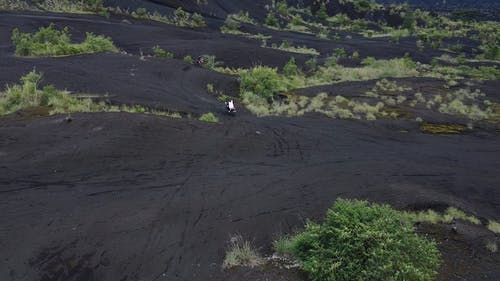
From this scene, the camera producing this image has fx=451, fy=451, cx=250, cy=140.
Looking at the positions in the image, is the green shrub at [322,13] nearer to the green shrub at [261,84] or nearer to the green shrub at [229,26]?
the green shrub at [229,26]

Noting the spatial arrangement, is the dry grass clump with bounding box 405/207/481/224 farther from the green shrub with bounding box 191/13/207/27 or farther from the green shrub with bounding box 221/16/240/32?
the green shrub with bounding box 221/16/240/32

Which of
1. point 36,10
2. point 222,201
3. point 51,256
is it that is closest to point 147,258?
point 51,256

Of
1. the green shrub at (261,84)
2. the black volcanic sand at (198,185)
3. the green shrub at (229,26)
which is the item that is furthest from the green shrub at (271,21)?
the black volcanic sand at (198,185)

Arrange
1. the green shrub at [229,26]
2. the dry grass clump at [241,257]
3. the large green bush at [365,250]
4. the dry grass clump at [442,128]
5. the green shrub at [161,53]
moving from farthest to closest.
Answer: the green shrub at [229,26] < the green shrub at [161,53] < the dry grass clump at [442,128] < the dry grass clump at [241,257] < the large green bush at [365,250]

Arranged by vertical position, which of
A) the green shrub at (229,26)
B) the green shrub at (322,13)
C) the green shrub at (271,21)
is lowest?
the green shrub at (229,26)

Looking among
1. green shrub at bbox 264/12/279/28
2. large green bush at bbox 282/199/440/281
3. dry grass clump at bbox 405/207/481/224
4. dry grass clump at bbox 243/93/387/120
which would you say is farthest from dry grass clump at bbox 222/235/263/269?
green shrub at bbox 264/12/279/28

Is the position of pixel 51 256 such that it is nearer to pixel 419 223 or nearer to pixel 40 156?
pixel 40 156

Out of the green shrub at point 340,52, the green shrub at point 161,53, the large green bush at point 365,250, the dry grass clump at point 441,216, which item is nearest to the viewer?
the large green bush at point 365,250
